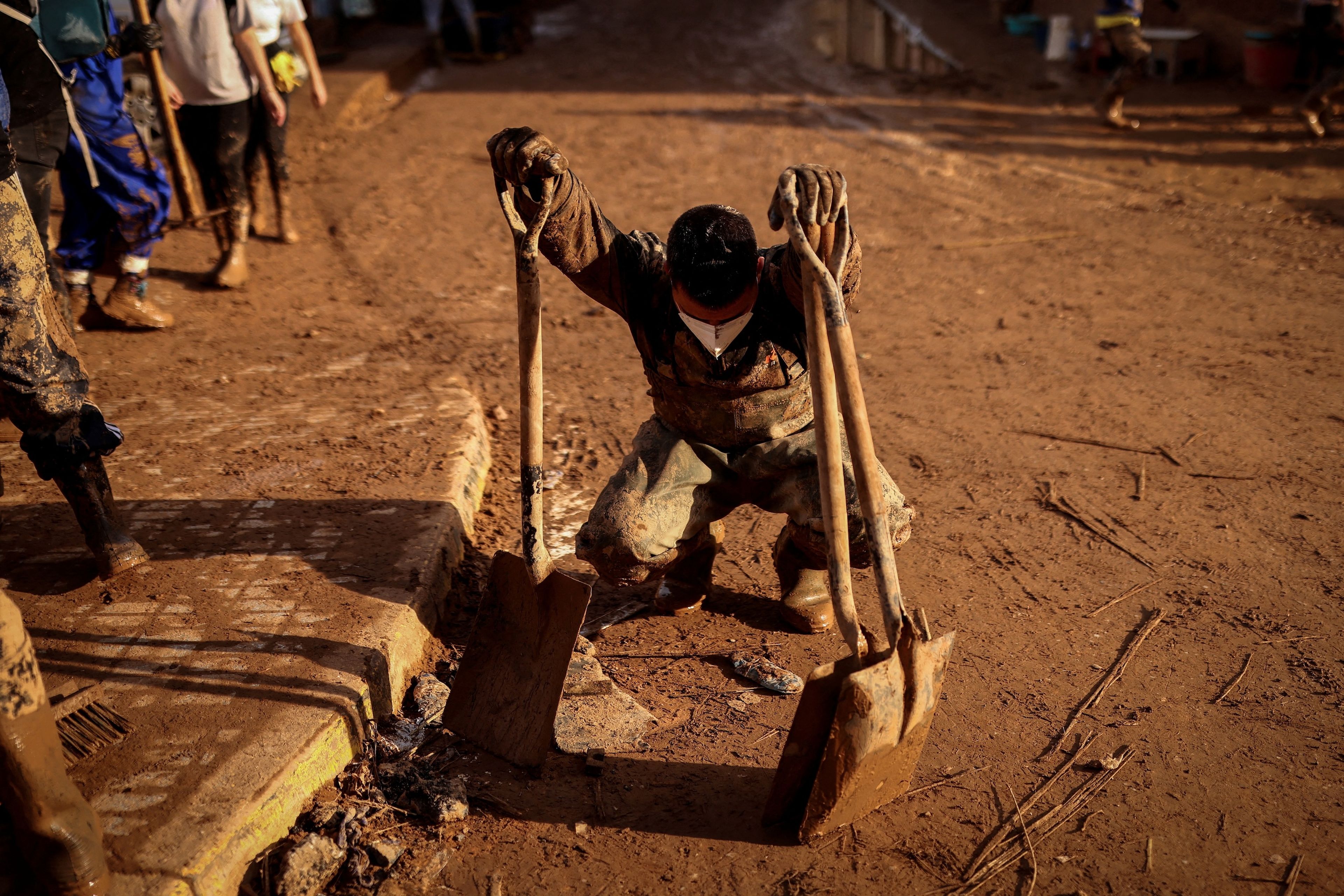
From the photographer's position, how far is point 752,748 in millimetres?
2793

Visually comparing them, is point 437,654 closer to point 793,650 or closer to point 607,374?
point 793,650

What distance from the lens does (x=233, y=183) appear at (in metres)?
6.04

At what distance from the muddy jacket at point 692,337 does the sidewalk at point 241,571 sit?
0.99 meters

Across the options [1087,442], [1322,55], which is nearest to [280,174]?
[1087,442]

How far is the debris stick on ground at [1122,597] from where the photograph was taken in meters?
3.27

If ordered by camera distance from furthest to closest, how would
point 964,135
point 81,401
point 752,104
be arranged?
1. point 752,104
2. point 964,135
3. point 81,401

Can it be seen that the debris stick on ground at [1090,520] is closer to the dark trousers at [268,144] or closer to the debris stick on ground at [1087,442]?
the debris stick on ground at [1087,442]

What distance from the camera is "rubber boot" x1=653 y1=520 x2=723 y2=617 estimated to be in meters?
3.41

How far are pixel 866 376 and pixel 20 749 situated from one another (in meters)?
3.90

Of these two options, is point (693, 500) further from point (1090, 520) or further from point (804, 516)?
point (1090, 520)

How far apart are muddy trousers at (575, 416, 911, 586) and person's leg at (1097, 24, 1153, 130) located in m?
7.37

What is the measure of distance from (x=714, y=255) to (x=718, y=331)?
22 cm

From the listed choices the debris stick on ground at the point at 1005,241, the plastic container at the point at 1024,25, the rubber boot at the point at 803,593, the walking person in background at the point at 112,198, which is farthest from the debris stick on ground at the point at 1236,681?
the plastic container at the point at 1024,25

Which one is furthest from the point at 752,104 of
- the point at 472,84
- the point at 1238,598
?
the point at 1238,598
